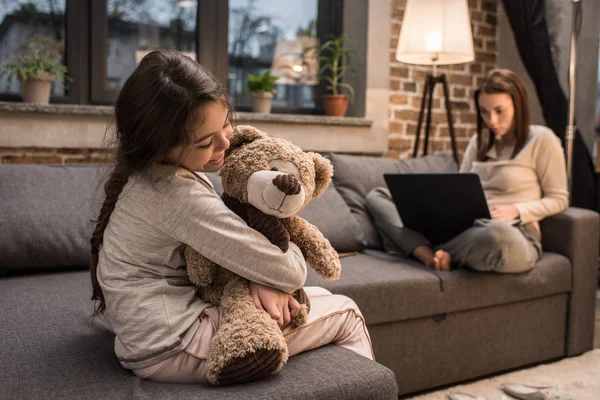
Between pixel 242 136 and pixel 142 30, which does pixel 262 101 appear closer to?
pixel 142 30

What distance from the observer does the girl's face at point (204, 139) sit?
3.74ft

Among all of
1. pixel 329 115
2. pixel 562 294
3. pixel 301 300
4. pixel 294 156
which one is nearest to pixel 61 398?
pixel 301 300

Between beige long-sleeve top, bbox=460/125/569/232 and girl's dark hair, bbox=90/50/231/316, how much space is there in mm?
1691

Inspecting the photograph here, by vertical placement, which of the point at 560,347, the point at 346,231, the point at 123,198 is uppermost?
the point at 123,198

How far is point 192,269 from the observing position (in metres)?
1.19

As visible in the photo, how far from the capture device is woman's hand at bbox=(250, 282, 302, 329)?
1.17m

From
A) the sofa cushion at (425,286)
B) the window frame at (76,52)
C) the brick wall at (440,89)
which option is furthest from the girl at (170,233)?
the brick wall at (440,89)

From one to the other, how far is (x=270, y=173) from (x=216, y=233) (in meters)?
0.15

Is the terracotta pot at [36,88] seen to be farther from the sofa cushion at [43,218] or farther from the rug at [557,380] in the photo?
the rug at [557,380]

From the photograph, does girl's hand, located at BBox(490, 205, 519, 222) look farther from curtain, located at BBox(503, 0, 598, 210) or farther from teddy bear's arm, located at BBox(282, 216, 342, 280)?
teddy bear's arm, located at BBox(282, 216, 342, 280)

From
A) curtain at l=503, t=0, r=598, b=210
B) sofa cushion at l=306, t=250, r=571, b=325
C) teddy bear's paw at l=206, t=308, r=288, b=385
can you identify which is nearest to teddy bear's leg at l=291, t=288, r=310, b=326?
teddy bear's paw at l=206, t=308, r=288, b=385

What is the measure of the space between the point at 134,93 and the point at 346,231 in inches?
58.6

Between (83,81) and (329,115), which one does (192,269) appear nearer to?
(83,81)

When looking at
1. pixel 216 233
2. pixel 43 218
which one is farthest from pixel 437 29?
pixel 216 233
